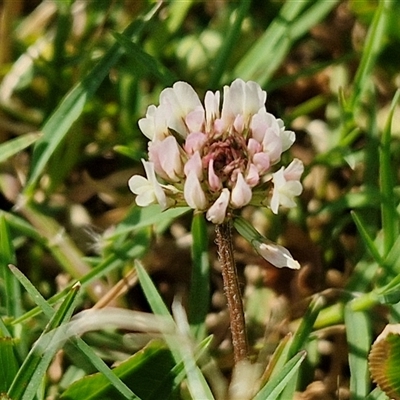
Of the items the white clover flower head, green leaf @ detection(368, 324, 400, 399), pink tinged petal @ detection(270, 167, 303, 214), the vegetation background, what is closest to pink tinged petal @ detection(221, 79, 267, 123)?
the white clover flower head

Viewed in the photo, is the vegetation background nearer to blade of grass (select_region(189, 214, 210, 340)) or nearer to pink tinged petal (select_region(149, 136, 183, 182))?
blade of grass (select_region(189, 214, 210, 340))

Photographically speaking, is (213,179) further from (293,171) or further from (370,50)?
(370,50)

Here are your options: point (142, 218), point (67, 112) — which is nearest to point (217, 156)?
point (142, 218)

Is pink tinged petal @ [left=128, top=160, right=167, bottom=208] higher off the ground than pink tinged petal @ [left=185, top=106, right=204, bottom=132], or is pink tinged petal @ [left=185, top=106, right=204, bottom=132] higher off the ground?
pink tinged petal @ [left=185, top=106, right=204, bottom=132]

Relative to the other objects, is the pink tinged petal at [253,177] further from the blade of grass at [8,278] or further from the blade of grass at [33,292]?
the blade of grass at [8,278]

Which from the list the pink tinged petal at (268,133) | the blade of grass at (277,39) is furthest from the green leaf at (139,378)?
the blade of grass at (277,39)
